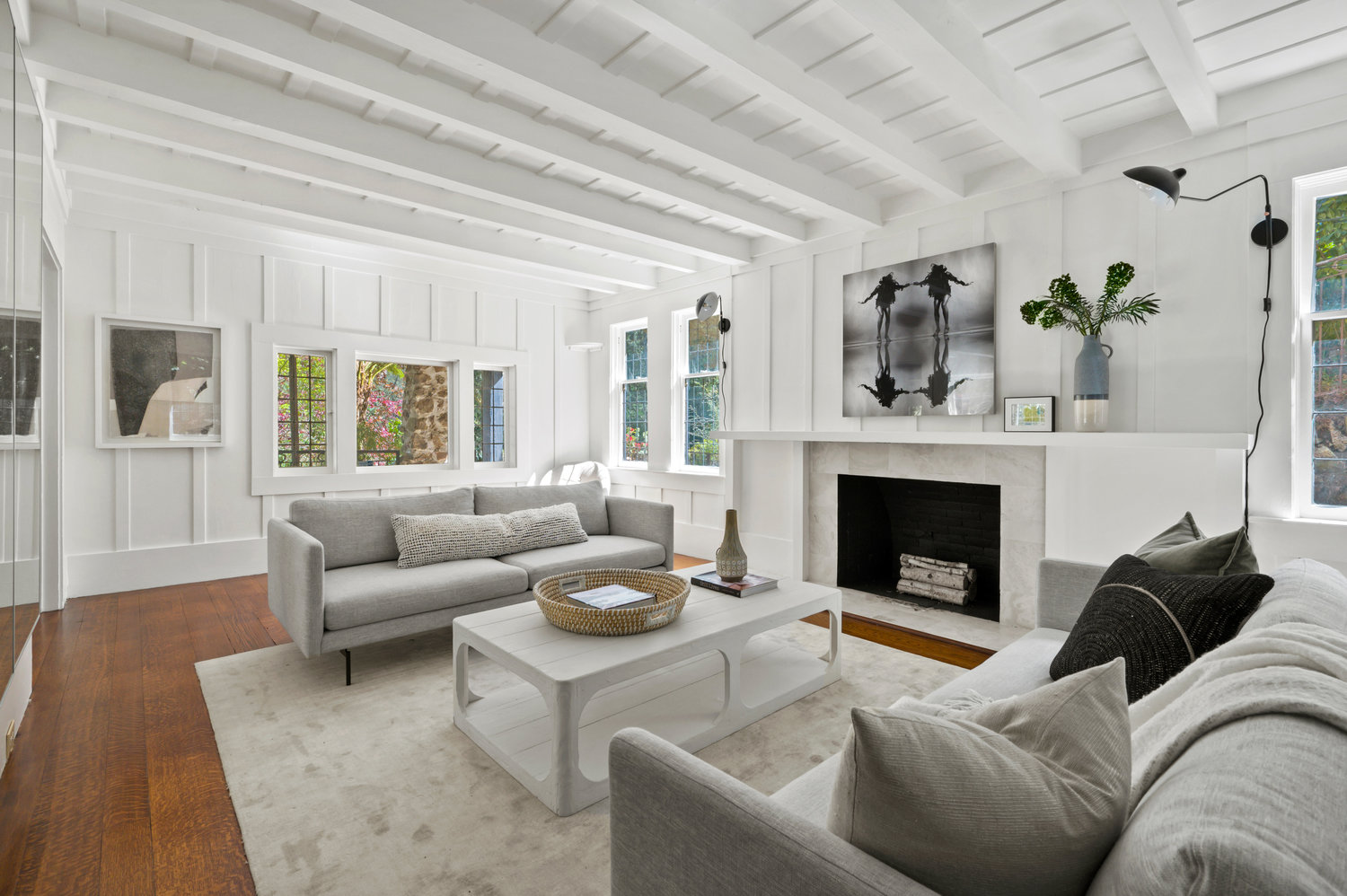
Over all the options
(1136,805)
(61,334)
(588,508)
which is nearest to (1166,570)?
(1136,805)

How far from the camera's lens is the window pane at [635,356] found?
6.14m

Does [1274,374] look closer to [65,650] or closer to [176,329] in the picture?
[65,650]

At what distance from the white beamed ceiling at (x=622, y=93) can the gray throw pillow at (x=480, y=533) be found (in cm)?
179

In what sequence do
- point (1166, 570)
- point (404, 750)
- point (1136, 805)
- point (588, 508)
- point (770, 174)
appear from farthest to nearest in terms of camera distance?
point (588, 508) → point (770, 174) → point (404, 750) → point (1166, 570) → point (1136, 805)

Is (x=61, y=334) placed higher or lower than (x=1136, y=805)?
higher

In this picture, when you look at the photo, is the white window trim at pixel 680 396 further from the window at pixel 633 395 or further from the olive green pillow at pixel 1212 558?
the olive green pillow at pixel 1212 558

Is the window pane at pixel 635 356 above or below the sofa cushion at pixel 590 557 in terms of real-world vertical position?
above

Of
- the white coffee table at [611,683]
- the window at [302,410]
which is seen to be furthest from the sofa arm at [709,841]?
the window at [302,410]

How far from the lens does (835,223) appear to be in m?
4.35

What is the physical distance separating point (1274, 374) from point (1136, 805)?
2943 millimetres

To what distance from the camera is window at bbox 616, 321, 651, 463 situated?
6130 mm

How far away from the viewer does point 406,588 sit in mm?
2934

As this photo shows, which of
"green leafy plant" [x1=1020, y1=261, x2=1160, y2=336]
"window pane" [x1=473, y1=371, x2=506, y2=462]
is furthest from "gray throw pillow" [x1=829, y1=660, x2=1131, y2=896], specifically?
"window pane" [x1=473, y1=371, x2=506, y2=462]

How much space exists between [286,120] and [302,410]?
2686 millimetres
